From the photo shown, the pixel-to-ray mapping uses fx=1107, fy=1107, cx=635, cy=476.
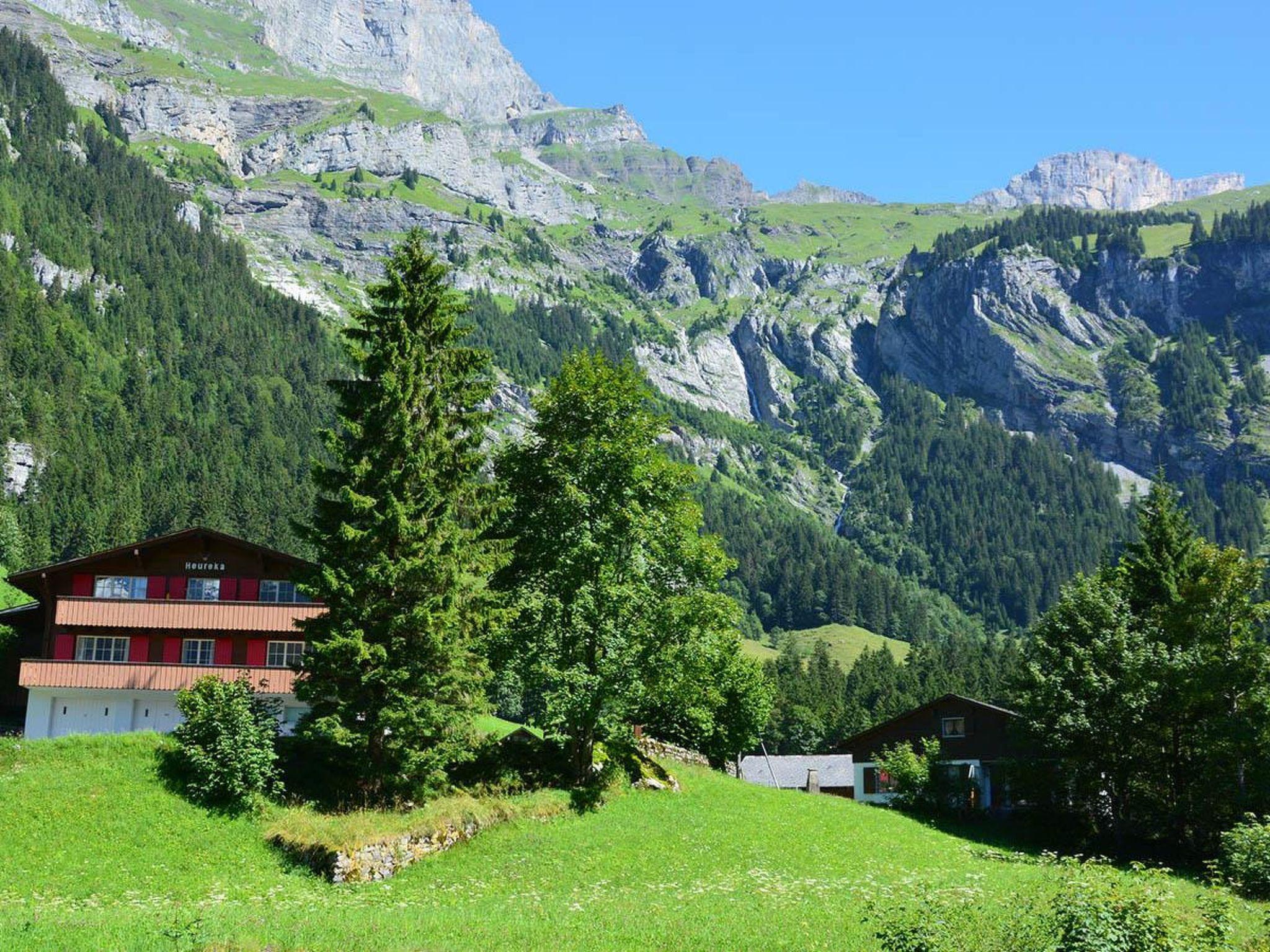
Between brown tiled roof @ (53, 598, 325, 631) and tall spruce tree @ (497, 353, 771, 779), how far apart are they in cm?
1379

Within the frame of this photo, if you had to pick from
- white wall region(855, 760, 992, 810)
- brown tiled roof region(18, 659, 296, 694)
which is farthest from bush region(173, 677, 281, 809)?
white wall region(855, 760, 992, 810)

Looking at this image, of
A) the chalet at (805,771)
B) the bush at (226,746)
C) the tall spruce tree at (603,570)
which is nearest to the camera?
the bush at (226,746)

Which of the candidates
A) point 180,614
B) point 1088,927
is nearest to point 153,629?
point 180,614

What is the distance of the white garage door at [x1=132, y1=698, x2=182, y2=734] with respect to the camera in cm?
4788

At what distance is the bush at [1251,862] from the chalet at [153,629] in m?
34.9

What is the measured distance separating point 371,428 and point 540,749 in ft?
45.2

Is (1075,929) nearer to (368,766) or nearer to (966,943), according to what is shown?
(966,943)

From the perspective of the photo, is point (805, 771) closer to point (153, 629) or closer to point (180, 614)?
point (180, 614)

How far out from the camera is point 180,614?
48406mm

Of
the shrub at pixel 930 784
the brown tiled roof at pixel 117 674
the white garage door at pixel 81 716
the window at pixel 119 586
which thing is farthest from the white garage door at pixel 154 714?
the shrub at pixel 930 784

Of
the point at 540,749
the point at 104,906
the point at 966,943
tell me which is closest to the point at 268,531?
the point at 540,749

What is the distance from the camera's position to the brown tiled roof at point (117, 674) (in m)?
46.2

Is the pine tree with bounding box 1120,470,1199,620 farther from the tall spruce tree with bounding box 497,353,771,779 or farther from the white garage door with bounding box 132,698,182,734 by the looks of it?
the white garage door with bounding box 132,698,182,734

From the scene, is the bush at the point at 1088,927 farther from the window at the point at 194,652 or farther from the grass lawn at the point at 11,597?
the grass lawn at the point at 11,597
